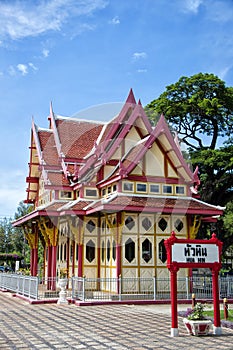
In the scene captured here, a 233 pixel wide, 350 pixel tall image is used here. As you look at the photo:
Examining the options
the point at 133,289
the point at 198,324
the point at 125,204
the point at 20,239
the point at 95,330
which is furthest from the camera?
the point at 20,239

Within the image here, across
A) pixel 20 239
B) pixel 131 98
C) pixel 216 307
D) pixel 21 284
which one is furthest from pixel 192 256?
pixel 20 239

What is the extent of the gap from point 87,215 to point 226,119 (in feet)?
51.3

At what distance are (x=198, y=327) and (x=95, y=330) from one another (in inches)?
94.4

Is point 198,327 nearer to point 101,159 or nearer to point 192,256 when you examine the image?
point 192,256

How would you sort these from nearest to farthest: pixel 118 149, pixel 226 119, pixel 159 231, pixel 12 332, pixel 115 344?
pixel 115 344, pixel 12 332, pixel 159 231, pixel 118 149, pixel 226 119

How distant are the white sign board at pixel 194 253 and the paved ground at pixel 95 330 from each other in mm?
1678

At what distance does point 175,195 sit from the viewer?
1858cm

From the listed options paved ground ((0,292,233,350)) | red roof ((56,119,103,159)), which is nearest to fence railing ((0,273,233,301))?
paved ground ((0,292,233,350))

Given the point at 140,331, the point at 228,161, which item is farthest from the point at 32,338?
the point at 228,161

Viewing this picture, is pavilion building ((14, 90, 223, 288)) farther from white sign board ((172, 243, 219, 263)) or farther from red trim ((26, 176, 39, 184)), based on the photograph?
white sign board ((172, 243, 219, 263))

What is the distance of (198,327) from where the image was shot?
9.11 meters

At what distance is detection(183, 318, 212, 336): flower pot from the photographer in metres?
9.09

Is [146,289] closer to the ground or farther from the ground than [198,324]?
closer to the ground

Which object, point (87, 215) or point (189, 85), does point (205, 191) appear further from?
point (87, 215)
